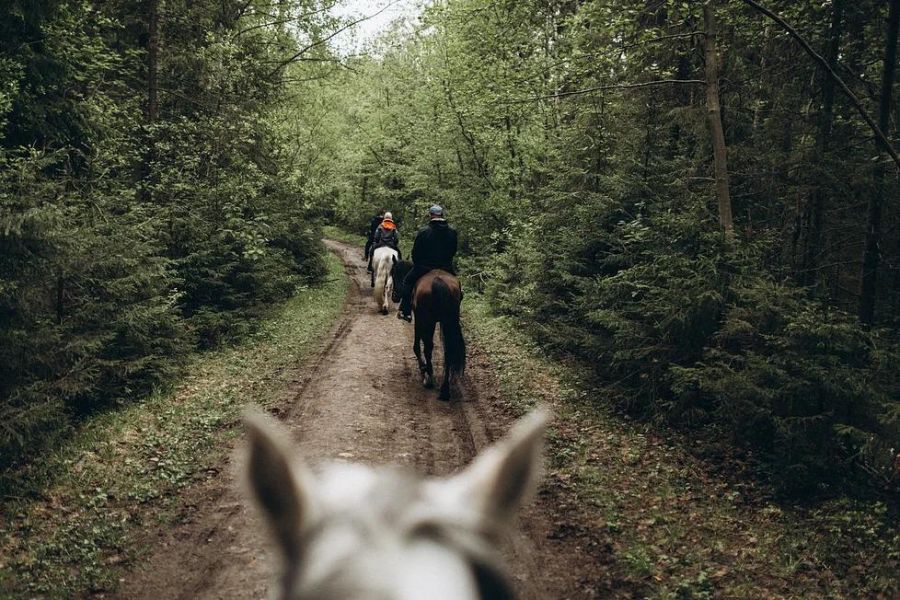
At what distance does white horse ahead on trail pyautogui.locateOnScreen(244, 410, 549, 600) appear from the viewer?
2.48 feet

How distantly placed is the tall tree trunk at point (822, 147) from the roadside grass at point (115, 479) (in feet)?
29.3

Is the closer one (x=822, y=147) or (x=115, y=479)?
(x=115, y=479)

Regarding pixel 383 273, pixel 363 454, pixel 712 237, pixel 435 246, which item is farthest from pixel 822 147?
pixel 383 273

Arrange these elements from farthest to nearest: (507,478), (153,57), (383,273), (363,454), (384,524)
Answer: (383,273), (153,57), (363,454), (507,478), (384,524)

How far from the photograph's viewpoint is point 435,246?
395 inches

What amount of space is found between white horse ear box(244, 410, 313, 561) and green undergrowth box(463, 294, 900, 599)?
4.84 metres

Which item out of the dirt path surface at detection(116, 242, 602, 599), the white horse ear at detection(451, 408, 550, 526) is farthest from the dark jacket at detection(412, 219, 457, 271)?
the white horse ear at detection(451, 408, 550, 526)

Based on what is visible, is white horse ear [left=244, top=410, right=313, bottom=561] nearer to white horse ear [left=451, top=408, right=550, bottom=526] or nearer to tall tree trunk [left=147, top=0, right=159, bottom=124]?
white horse ear [left=451, top=408, right=550, bottom=526]

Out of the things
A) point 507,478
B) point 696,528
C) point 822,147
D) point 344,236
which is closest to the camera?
point 507,478

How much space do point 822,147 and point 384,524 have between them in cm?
1031

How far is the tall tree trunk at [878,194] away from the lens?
25.5 ft

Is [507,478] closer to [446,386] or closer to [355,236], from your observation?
[446,386]

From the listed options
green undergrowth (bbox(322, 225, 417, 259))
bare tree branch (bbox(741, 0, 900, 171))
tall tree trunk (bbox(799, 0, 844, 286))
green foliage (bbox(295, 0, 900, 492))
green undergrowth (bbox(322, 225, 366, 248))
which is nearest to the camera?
green foliage (bbox(295, 0, 900, 492))

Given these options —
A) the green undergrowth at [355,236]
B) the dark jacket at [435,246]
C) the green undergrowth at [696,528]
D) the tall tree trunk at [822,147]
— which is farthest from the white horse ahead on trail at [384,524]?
the green undergrowth at [355,236]
